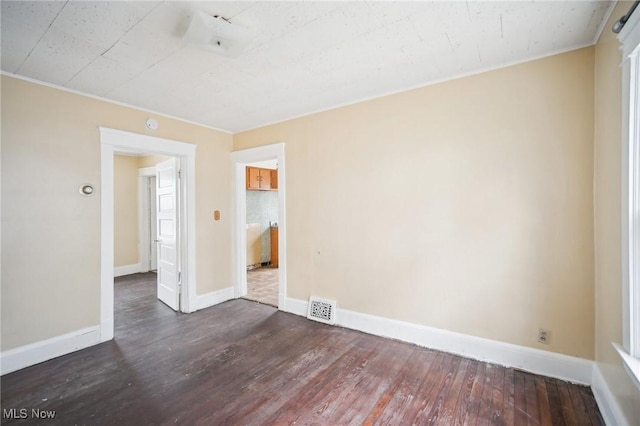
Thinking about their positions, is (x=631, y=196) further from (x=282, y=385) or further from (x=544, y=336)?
(x=282, y=385)

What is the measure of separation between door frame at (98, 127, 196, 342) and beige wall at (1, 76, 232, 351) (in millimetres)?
60

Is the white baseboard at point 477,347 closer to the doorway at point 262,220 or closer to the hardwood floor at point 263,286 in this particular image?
the hardwood floor at point 263,286

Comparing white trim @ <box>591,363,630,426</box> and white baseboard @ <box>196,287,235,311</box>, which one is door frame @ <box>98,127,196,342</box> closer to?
white baseboard @ <box>196,287,235,311</box>

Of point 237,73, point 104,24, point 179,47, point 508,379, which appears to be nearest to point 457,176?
point 508,379

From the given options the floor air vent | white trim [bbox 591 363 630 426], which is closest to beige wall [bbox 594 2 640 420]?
white trim [bbox 591 363 630 426]

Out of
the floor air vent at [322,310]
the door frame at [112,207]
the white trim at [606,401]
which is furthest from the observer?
the floor air vent at [322,310]

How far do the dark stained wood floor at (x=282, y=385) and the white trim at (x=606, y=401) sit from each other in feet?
0.18

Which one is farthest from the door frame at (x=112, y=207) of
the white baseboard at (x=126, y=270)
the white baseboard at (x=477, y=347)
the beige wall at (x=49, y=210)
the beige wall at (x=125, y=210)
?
the white baseboard at (x=126, y=270)

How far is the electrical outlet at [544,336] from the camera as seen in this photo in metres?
2.19

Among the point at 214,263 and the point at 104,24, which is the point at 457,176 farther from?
the point at 214,263

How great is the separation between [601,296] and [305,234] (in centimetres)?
270

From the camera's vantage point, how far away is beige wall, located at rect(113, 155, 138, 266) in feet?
18.9

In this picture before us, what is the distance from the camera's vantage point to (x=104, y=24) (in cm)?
175

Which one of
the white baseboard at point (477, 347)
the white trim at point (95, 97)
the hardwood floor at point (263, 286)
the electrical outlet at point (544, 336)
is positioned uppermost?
the white trim at point (95, 97)
